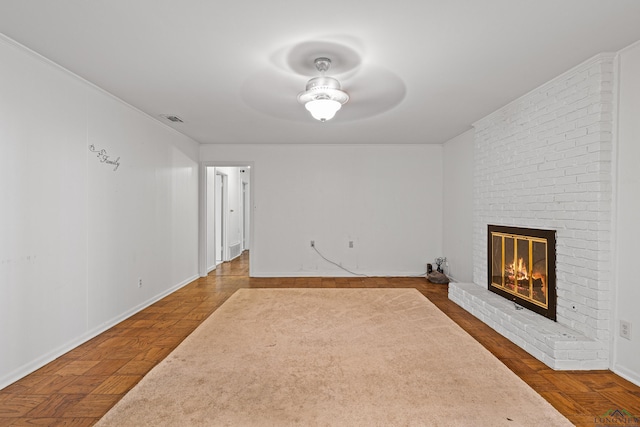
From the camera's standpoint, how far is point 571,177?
287cm

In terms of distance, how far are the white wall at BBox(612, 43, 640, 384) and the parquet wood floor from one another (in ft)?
0.74

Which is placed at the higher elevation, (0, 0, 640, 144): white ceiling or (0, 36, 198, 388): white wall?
(0, 0, 640, 144): white ceiling

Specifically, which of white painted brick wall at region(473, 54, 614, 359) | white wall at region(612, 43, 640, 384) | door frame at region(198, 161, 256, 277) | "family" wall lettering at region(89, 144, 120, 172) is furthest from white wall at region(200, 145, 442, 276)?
white wall at region(612, 43, 640, 384)

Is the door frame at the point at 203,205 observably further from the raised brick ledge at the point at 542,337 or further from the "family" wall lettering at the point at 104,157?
the raised brick ledge at the point at 542,337

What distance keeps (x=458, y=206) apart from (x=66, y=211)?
5145 millimetres

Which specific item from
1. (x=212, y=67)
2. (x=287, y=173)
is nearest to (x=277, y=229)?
(x=287, y=173)

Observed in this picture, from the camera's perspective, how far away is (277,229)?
6176mm

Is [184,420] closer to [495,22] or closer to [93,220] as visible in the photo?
[93,220]

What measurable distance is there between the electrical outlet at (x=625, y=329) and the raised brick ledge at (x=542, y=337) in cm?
18

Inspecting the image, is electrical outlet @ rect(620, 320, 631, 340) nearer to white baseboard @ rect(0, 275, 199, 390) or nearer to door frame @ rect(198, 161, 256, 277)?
white baseboard @ rect(0, 275, 199, 390)

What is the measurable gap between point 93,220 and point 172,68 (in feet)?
5.43

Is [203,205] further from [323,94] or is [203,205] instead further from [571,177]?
[571,177]

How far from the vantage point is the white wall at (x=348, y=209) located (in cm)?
615

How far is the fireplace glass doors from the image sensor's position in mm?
3105
